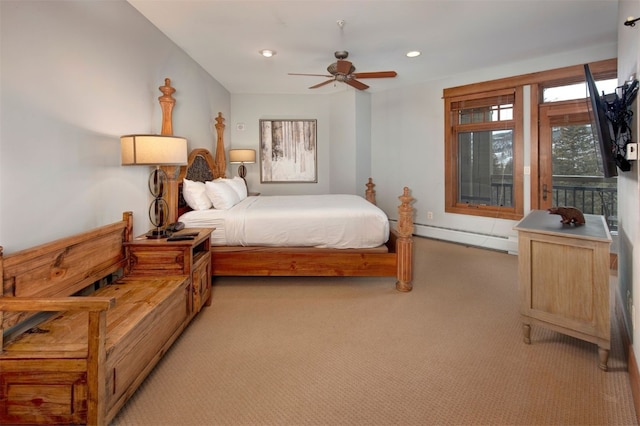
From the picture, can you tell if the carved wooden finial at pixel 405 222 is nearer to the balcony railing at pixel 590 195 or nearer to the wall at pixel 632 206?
the wall at pixel 632 206

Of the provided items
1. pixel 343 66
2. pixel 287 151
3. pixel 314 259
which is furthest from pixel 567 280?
pixel 287 151

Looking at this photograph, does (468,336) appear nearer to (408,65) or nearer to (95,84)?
(95,84)

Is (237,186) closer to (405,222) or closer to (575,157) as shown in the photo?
(405,222)

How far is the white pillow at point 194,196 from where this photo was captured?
3.51 m

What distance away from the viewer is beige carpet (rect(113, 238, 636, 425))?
1.62 meters

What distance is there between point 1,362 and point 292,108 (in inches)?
212

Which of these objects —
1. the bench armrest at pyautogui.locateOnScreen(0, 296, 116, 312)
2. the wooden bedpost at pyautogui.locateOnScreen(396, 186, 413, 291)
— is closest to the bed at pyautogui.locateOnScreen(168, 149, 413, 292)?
the wooden bedpost at pyautogui.locateOnScreen(396, 186, 413, 291)

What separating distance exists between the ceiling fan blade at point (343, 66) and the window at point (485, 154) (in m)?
2.52

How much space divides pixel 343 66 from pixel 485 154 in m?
2.80

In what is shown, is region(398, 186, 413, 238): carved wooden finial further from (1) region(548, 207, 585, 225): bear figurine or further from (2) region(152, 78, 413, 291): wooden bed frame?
(1) region(548, 207, 585, 225): bear figurine

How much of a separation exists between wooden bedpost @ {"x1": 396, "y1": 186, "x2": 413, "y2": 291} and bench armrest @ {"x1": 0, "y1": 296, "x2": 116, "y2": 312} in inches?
94.5

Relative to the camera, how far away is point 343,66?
132 inches

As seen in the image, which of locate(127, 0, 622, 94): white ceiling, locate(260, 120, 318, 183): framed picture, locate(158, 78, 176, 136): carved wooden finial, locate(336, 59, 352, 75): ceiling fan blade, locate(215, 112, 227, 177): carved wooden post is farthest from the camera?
locate(260, 120, 318, 183): framed picture

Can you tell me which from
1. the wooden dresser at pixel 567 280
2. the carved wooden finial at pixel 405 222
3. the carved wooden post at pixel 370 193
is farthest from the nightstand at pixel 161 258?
the carved wooden post at pixel 370 193
